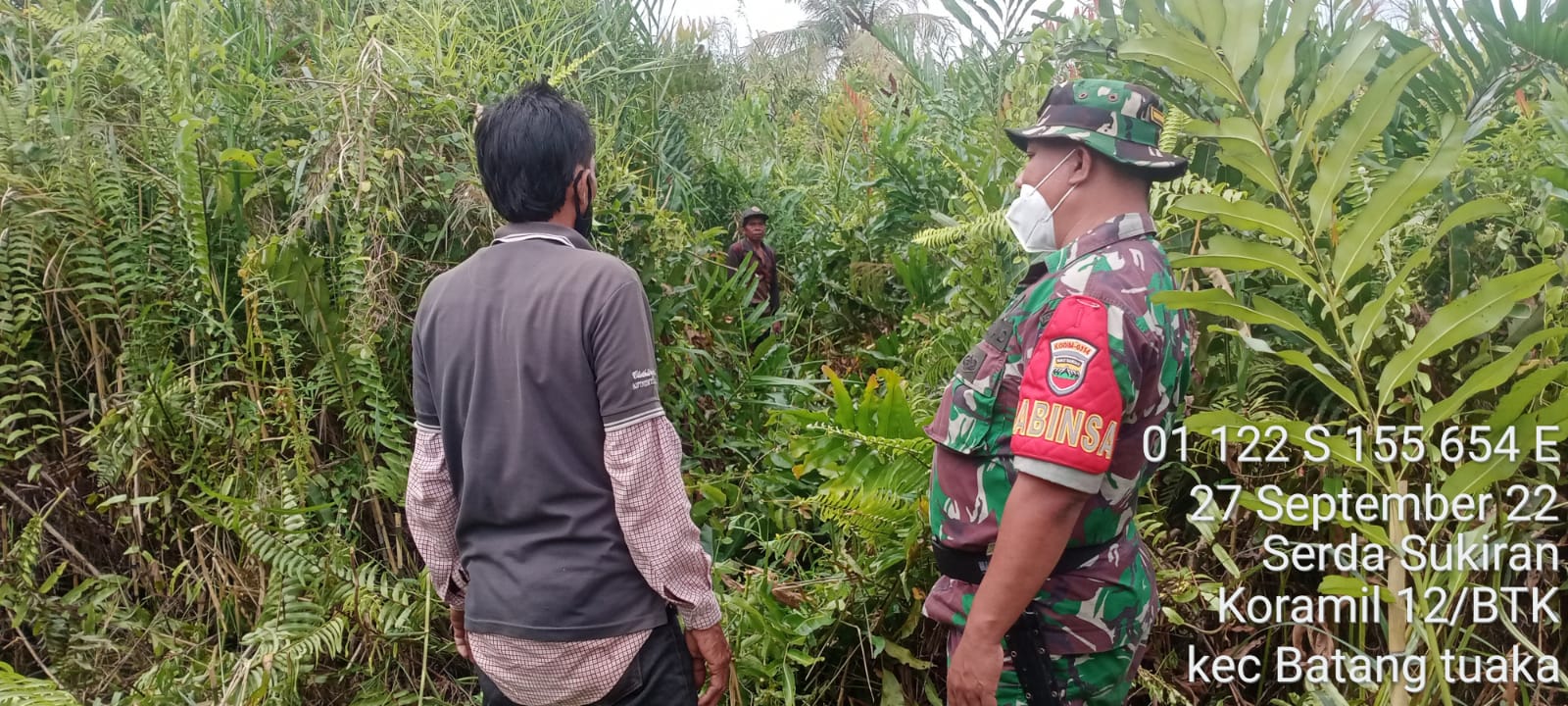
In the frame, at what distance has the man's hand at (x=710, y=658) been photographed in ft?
5.78

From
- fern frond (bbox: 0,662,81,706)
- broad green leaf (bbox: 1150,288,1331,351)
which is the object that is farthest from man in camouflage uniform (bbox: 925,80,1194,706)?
fern frond (bbox: 0,662,81,706)

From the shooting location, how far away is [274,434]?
9.34ft

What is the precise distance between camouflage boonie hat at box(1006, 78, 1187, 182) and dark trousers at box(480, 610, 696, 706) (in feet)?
3.68

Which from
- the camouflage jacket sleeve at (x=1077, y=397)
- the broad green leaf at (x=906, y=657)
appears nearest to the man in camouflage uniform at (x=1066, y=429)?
the camouflage jacket sleeve at (x=1077, y=397)

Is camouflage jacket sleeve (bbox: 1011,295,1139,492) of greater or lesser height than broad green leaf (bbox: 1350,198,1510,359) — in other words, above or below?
below

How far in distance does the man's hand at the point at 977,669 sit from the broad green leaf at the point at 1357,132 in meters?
0.84

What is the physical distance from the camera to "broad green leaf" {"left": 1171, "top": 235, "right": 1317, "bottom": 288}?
56.4 inches

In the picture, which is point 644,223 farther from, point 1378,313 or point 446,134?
point 1378,313

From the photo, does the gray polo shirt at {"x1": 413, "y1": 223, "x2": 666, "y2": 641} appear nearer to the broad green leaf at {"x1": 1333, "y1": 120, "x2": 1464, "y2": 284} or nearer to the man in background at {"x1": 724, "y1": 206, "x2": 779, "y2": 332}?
the broad green leaf at {"x1": 1333, "y1": 120, "x2": 1464, "y2": 284}

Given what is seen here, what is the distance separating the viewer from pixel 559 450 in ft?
5.40

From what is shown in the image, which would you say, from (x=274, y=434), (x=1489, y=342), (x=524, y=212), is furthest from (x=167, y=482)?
(x=1489, y=342)

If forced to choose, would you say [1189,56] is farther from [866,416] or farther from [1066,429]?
Result: [866,416]

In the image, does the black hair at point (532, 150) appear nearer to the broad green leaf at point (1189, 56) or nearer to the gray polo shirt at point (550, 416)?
the gray polo shirt at point (550, 416)

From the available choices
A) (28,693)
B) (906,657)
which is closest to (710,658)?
(906,657)
